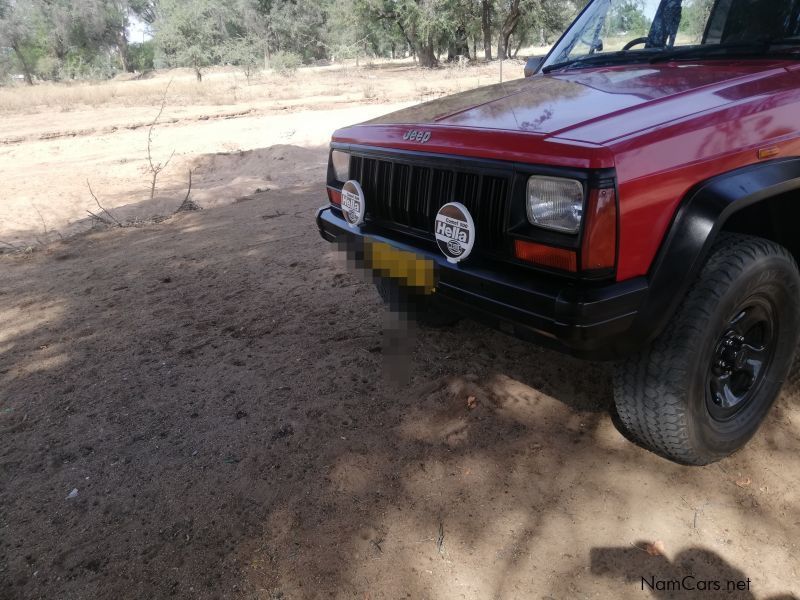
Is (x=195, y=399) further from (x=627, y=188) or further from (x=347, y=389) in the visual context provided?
(x=627, y=188)

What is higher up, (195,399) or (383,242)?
(383,242)

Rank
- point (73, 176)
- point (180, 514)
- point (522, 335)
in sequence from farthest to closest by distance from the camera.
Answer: point (73, 176) → point (180, 514) → point (522, 335)

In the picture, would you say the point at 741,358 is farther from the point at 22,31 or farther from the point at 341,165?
the point at 22,31

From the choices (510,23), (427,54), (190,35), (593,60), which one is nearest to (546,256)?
(593,60)

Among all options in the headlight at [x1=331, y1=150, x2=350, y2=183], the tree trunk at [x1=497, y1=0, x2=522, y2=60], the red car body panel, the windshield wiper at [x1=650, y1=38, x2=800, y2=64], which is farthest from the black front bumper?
the tree trunk at [x1=497, y1=0, x2=522, y2=60]

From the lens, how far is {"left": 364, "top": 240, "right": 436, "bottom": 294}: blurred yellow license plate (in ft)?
7.84

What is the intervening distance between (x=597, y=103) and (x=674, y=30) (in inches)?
50.3

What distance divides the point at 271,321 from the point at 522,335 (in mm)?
2319

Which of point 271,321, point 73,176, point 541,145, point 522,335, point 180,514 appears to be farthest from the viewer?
point 73,176

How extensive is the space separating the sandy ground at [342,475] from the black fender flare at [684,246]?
810mm

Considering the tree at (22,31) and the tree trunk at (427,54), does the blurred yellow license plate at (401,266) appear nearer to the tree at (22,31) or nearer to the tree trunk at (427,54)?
the tree trunk at (427,54)

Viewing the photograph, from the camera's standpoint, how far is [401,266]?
2.53 m

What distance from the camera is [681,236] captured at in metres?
1.94

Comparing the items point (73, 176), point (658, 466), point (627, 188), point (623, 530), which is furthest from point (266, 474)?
point (73, 176)
